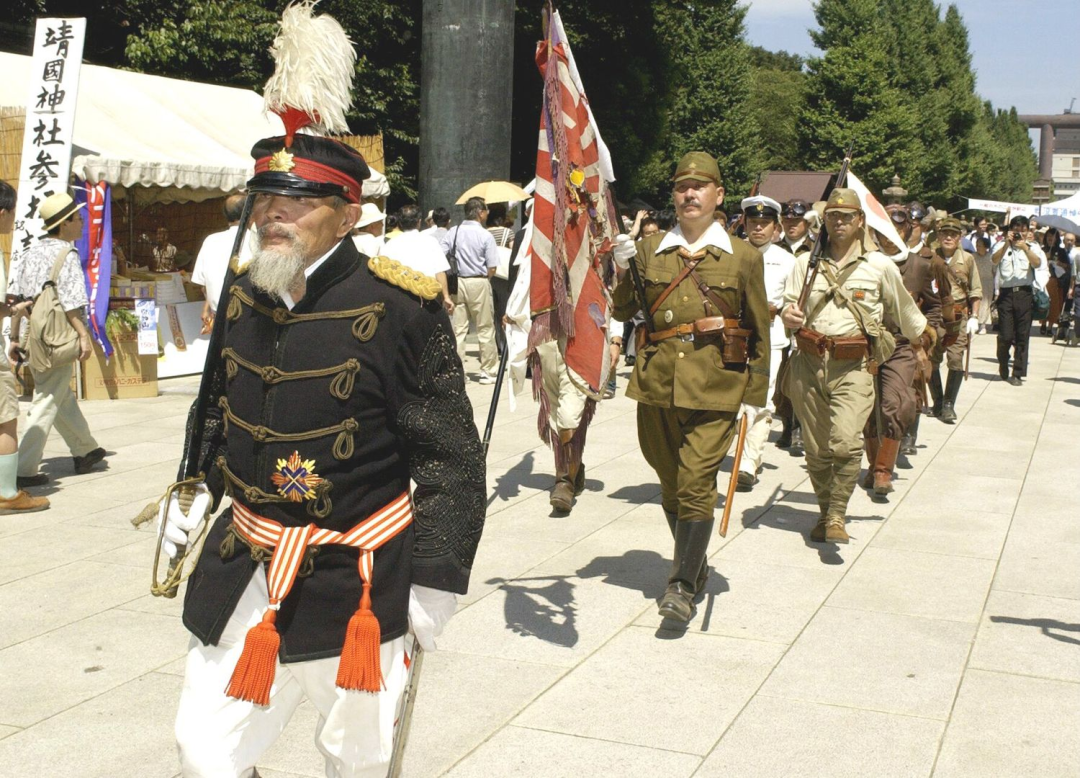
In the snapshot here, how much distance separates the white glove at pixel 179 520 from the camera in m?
3.12

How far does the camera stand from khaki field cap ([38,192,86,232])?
8.33m

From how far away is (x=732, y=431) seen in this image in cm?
585

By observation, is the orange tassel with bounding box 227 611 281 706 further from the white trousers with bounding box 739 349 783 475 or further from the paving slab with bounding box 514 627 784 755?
the white trousers with bounding box 739 349 783 475

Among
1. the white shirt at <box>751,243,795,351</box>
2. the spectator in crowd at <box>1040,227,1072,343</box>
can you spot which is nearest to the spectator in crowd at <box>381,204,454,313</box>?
the white shirt at <box>751,243,795,351</box>

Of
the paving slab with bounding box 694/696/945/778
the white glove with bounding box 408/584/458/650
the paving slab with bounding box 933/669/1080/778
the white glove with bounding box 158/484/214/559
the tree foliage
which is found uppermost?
the tree foliage

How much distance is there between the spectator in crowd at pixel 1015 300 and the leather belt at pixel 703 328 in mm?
10477

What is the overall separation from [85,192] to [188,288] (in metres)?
1.96

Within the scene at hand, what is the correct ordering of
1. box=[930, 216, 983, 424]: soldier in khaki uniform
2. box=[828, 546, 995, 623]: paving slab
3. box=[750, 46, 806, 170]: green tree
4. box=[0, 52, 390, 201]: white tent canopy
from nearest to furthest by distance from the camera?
box=[828, 546, 995, 623]: paving slab
box=[930, 216, 983, 424]: soldier in khaki uniform
box=[0, 52, 390, 201]: white tent canopy
box=[750, 46, 806, 170]: green tree

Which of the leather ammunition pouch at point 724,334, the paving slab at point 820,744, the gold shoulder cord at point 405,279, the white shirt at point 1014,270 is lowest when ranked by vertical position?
the paving slab at point 820,744

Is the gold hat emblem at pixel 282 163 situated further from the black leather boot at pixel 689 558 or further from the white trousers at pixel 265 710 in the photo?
the black leather boot at pixel 689 558

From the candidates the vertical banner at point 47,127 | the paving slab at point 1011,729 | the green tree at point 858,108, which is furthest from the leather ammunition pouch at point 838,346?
the green tree at point 858,108

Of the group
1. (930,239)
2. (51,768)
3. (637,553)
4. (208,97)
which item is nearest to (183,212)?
(208,97)

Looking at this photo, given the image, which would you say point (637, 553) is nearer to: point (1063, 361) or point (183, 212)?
point (183, 212)

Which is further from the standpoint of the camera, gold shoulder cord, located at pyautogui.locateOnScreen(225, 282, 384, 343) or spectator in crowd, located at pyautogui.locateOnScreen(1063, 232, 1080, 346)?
spectator in crowd, located at pyautogui.locateOnScreen(1063, 232, 1080, 346)
